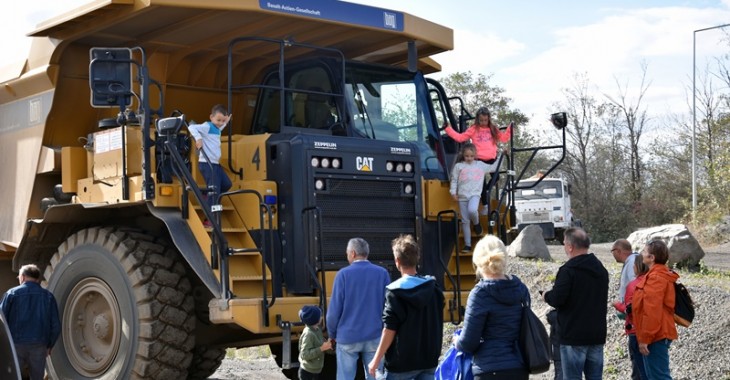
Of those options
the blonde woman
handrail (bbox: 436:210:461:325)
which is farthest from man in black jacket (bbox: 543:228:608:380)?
the blonde woman

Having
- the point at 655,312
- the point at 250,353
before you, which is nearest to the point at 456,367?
the point at 655,312

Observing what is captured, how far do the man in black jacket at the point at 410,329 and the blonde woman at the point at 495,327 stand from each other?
388 millimetres

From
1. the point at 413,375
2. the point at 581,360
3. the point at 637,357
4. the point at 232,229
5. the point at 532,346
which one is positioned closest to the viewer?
the point at 532,346

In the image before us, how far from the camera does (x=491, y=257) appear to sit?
21.0ft

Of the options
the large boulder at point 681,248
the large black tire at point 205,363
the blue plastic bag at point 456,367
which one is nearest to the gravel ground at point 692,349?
the large black tire at point 205,363

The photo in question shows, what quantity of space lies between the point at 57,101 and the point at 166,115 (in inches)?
40.2

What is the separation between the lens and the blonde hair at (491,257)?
6391 mm

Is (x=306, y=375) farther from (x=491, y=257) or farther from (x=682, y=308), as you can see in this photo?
(x=682, y=308)

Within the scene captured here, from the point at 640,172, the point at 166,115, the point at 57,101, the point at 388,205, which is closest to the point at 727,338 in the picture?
the point at 388,205

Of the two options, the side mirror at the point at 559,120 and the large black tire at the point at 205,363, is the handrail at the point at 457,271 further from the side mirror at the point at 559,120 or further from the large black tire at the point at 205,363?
the large black tire at the point at 205,363

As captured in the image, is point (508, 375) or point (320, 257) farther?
point (320, 257)

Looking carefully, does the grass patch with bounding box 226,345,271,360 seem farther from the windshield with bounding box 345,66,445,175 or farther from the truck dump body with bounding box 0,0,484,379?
the windshield with bounding box 345,66,445,175

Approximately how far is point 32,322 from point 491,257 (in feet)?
14.0

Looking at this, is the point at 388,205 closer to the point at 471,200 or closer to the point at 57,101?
the point at 471,200
